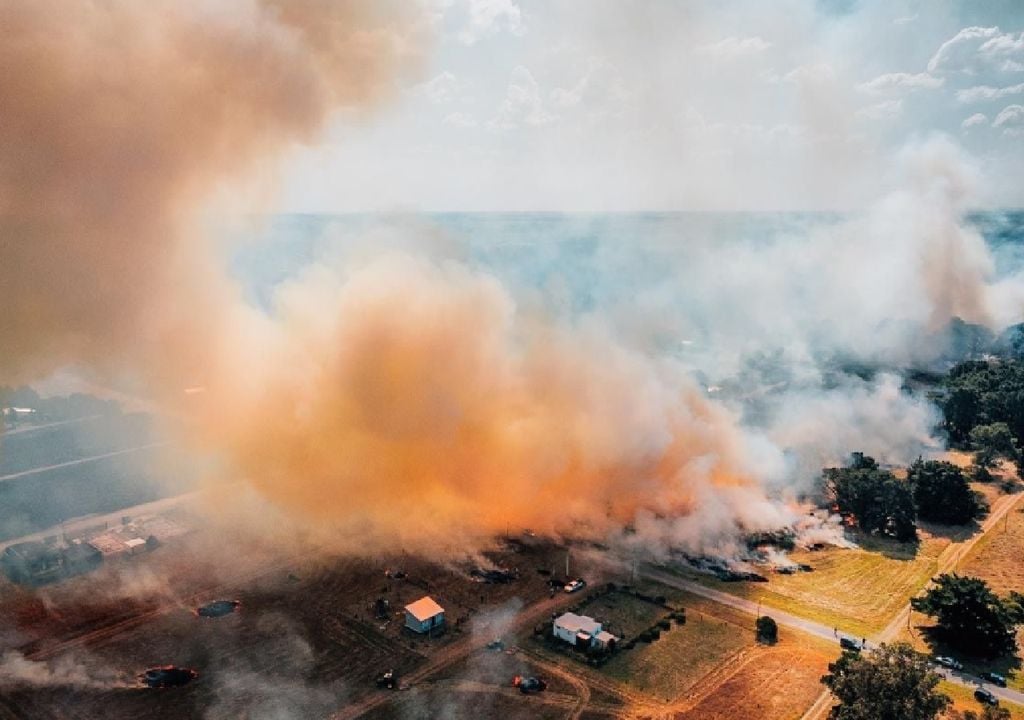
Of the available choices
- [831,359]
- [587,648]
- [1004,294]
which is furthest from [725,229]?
[587,648]

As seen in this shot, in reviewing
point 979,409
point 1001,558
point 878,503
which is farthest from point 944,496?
point 979,409

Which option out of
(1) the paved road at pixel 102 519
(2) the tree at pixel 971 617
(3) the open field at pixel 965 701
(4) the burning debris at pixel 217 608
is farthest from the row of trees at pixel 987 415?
(1) the paved road at pixel 102 519

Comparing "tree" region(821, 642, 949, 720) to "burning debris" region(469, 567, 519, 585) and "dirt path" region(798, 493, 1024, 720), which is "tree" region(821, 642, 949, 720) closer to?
"dirt path" region(798, 493, 1024, 720)

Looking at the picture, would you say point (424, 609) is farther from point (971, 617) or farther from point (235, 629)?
point (971, 617)

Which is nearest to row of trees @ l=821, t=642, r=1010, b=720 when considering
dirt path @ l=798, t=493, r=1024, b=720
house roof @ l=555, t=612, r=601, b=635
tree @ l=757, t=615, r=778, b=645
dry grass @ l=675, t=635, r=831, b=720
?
dirt path @ l=798, t=493, r=1024, b=720

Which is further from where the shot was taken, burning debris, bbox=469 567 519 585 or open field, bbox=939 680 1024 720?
burning debris, bbox=469 567 519 585

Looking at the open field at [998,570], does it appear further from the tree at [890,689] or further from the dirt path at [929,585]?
the tree at [890,689]
